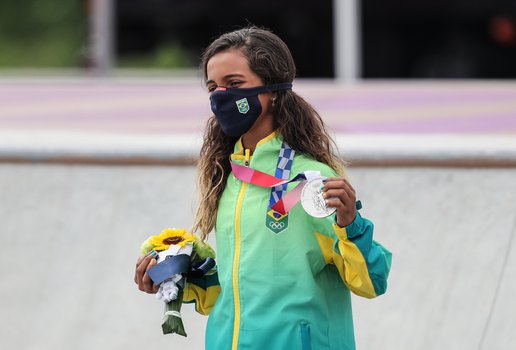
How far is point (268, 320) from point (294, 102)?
0.73m

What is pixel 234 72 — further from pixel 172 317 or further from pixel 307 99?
pixel 307 99

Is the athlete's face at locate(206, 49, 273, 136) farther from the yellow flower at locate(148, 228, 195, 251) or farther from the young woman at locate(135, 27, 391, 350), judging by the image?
the yellow flower at locate(148, 228, 195, 251)

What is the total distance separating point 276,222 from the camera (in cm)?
306

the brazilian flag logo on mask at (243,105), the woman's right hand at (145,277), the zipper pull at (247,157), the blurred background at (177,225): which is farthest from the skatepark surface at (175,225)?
the brazilian flag logo on mask at (243,105)

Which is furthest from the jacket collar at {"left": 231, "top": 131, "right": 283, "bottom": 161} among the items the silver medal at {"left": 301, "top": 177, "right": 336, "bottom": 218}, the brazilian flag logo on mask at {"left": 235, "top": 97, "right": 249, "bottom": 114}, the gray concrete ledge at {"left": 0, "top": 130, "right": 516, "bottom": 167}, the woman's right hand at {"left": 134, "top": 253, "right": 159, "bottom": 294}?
the gray concrete ledge at {"left": 0, "top": 130, "right": 516, "bottom": 167}

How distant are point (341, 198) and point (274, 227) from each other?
0.96ft

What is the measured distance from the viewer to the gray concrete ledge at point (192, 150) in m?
5.12

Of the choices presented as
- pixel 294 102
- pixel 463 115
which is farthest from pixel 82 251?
pixel 463 115

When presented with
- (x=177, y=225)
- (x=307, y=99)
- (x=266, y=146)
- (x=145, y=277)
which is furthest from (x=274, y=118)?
(x=307, y=99)

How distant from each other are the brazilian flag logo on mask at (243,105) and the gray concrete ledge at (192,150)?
81.4 inches

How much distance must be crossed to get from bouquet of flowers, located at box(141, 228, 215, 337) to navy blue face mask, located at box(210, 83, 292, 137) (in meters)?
0.46

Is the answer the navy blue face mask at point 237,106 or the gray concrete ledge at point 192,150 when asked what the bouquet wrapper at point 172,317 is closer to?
the navy blue face mask at point 237,106

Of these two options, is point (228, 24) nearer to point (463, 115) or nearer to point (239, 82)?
point (463, 115)

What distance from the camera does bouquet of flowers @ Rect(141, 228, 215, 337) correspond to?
3273mm
